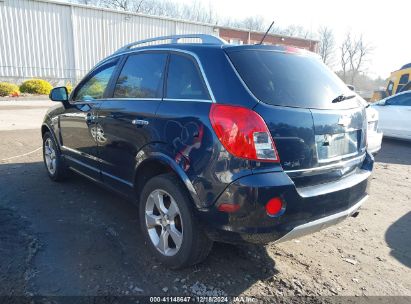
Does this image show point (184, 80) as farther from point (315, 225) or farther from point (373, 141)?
point (373, 141)

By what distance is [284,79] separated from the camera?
2.71m

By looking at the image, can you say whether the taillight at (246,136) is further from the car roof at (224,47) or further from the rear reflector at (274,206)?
the car roof at (224,47)

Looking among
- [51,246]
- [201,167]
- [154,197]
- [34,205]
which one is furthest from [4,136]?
[201,167]

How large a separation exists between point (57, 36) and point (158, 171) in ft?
77.9

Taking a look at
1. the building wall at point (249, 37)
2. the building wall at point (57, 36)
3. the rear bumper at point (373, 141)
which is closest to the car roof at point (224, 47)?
the rear bumper at point (373, 141)

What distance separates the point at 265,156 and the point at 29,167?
4.92 metres

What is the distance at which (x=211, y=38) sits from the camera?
3.03 metres

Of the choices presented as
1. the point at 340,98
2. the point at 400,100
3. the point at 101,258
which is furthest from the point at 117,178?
the point at 400,100

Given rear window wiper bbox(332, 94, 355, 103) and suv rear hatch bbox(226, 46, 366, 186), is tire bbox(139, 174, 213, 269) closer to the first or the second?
suv rear hatch bbox(226, 46, 366, 186)

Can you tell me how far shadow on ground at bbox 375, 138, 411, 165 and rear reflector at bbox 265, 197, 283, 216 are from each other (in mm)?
5931

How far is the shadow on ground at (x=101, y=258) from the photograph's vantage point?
268cm

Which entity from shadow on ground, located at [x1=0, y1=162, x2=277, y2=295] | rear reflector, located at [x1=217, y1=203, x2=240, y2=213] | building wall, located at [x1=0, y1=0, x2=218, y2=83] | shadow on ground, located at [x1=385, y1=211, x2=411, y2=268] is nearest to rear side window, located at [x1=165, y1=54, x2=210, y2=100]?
rear reflector, located at [x1=217, y1=203, x2=240, y2=213]

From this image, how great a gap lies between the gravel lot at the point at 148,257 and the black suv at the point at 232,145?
0.30 meters

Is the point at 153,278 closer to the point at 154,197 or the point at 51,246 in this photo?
the point at 154,197
